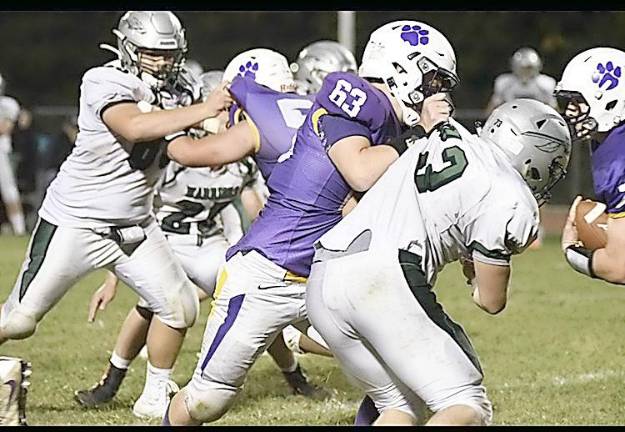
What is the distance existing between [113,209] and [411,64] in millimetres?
1731

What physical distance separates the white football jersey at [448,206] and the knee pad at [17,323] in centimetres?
191

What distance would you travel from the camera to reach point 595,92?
4.78m

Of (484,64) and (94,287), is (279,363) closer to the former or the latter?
(94,287)

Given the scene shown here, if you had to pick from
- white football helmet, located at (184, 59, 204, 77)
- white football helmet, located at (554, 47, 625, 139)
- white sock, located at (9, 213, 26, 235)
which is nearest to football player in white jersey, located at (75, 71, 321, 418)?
white football helmet, located at (184, 59, 204, 77)

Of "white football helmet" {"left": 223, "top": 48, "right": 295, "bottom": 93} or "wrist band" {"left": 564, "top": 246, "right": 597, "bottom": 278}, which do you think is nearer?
"wrist band" {"left": 564, "top": 246, "right": 597, "bottom": 278}

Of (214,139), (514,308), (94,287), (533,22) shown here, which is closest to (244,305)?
(214,139)

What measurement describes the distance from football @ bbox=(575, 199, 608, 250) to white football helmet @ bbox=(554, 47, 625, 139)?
25 cm

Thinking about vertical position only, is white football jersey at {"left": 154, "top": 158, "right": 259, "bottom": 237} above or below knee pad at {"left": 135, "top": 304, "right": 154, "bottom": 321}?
above

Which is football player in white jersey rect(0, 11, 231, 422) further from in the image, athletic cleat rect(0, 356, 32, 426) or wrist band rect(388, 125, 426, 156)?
wrist band rect(388, 125, 426, 156)

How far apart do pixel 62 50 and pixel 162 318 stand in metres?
18.4

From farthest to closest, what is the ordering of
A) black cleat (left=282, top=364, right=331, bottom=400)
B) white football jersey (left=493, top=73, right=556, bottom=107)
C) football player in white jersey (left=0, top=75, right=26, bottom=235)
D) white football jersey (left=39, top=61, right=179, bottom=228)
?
1. football player in white jersey (left=0, top=75, right=26, bottom=235)
2. white football jersey (left=493, top=73, right=556, bottom=107)
3. black cleat (left=282, top=364, right=331, bottom=400)
4. white football jersey (left=39, top=61, right=179, bottom=228)

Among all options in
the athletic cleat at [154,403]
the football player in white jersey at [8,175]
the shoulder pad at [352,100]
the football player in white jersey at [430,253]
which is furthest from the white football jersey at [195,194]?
the football player in white jersey at [8,175]

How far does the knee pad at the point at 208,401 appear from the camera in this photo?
450 cm

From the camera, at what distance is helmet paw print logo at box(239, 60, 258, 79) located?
5.03 meters
